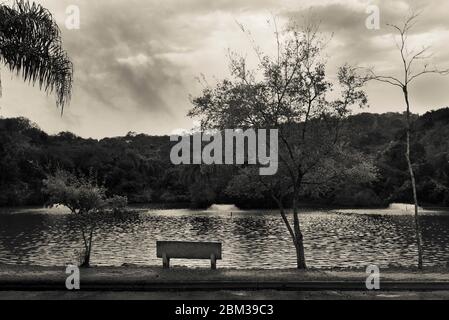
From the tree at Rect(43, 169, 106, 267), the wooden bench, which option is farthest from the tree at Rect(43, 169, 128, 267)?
the wooden bench

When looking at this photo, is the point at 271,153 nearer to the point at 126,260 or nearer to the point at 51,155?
the point at 126,260

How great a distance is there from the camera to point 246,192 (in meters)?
21.2

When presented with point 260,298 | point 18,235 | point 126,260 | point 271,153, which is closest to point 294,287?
point 260,298

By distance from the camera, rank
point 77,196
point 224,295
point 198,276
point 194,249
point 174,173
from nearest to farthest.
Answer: point 224,295
point 198,276
point 194,249
point 77,196
point 174,173

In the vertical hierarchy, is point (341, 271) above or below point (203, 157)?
below

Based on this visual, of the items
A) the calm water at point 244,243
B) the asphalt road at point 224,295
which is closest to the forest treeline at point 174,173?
the calm water at point 244,243

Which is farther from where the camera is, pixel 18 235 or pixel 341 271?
pixel 18 235

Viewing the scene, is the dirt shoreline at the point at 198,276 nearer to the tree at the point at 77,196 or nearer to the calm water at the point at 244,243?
the tree at the point at 77,196

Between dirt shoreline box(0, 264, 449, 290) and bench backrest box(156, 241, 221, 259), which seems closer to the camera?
dirt shoreline box(0, 264, 449, 290)

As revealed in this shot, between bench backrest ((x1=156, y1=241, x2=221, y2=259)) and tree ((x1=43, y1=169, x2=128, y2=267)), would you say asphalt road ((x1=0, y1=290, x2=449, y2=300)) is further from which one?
tree ((x1=43, y1=169, x2=128, y2=267))

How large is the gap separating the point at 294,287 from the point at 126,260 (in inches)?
885

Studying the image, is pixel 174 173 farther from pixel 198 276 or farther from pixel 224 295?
pixel 224 295

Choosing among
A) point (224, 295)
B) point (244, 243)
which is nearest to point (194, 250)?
point (224, 295)

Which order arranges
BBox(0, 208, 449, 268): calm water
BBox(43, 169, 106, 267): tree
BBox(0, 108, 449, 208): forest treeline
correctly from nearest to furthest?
BBox(43, 169, 106, 267): tree, BBox(0, 208, 449, 268): calm water, BBox(0, 108, 449, 208): forest treeline
